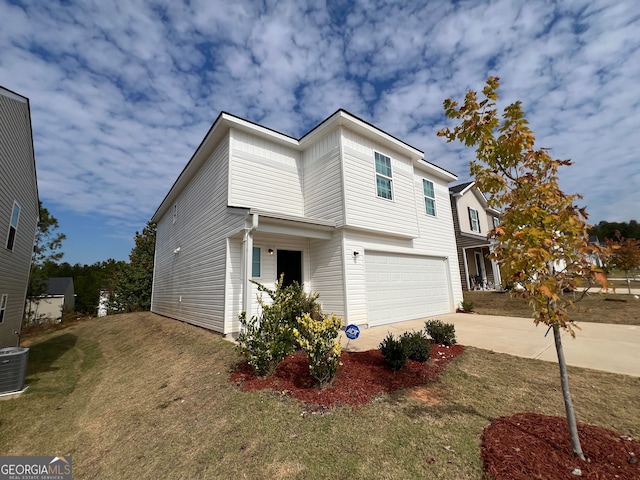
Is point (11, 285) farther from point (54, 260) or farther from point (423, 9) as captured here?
point (54, 260)

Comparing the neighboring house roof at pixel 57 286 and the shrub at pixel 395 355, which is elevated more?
the neighboring house roof at pixel 57 286

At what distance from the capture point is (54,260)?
1017 inches

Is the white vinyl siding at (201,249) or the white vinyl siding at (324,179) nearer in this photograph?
the white vinyl siding at (201,249)

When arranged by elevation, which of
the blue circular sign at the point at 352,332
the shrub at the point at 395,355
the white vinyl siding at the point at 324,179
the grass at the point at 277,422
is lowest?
the grass at the point at 277,422

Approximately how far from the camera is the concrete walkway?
496 cm

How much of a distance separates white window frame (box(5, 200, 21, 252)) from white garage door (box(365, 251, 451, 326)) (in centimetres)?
1128

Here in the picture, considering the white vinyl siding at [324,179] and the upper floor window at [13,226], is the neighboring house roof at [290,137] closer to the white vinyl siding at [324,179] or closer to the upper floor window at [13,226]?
the white vinyl siding at [324,179]

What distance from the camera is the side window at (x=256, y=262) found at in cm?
823

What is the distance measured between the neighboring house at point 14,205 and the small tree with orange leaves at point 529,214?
10934 mm

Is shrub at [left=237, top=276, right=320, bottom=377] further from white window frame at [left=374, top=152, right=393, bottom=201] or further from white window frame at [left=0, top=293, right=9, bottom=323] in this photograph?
white window frame at [left=0, top=293, right=9, bottom=323]

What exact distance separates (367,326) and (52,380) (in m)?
8.00

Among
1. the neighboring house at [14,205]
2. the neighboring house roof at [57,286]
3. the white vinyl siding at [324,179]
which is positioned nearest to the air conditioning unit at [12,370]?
the neighboring house at [14,205]

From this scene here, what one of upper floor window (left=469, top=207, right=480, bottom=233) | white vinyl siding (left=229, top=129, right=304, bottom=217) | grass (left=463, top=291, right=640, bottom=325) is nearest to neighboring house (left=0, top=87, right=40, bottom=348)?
white vinyl siding (left=229, top=129, right=304, bottom=217)

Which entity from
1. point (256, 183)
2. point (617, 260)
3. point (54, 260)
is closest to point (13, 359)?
point (256, 183)
